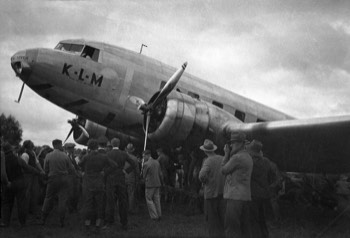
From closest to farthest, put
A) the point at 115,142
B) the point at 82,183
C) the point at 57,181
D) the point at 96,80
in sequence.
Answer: the point at 57,181, the point at 82,183, the point at 115,142, the point at 96,80

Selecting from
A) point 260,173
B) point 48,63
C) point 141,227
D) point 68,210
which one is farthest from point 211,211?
point 48,63

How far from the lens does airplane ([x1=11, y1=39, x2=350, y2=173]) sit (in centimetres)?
939

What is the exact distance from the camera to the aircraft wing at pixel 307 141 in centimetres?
900

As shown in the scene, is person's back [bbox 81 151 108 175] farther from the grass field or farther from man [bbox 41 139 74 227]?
the grass field

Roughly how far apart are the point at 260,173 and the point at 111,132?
8.46 metres

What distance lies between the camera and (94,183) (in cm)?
721

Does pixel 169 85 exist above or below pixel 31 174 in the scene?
above

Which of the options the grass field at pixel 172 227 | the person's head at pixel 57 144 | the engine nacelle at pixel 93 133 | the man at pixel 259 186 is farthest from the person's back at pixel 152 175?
→ the engine nacelle at pixel 93 133

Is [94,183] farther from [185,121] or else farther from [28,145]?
[185,121]

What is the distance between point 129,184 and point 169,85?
109 inches

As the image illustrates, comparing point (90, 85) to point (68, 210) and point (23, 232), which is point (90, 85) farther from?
point (23, 232)

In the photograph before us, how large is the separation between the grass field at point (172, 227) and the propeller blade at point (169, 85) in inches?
118

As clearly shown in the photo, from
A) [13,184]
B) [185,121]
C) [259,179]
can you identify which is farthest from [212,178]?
[13,184]

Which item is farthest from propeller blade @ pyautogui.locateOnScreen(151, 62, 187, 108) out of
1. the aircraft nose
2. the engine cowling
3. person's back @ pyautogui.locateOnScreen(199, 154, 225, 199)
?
person's back @ pyautogui.locateOnScreen(199, 154, 225, 199)
